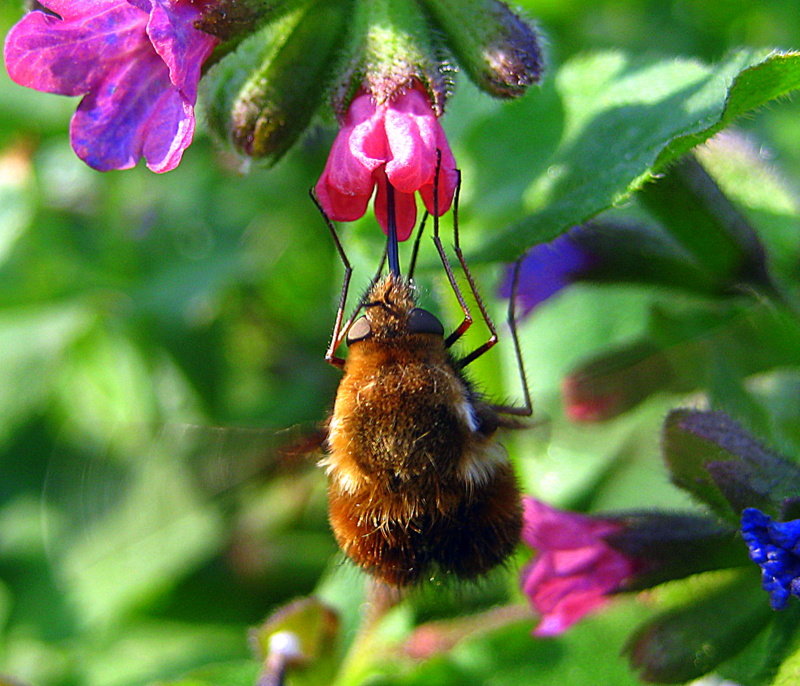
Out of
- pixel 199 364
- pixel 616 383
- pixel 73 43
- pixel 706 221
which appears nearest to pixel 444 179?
pixel 73 43

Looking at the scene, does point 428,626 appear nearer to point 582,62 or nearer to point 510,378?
point 510,378

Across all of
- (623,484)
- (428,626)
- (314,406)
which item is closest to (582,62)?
(623,484)

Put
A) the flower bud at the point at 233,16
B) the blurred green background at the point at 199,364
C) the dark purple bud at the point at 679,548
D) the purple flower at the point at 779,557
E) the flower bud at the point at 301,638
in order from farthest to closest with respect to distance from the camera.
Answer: the blurred green background at the point at 199,364 → the flower bud at the point at 301,638 → the dark purple bud at the point at 679,548 → the flower bud at the point at 233,16 → the purple flower at the point at 779,557

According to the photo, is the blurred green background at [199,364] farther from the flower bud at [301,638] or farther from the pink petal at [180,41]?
the pink petal at [180,41]

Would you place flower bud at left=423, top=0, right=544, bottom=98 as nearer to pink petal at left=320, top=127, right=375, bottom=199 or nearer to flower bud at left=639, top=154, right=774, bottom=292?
pink petal at left=320, top=127, right=375, bottom=199

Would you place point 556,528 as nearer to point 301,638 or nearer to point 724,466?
point 724,466

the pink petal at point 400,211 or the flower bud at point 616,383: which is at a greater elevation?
the pink petal at point 400,211

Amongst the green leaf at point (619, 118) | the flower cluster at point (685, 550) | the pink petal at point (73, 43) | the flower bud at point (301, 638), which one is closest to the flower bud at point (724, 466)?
the flower cluster at point (685, 550)

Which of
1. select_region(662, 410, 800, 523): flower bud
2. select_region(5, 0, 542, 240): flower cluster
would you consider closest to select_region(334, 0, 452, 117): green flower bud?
select_region(5, 0, 542, 240): flower cluster
